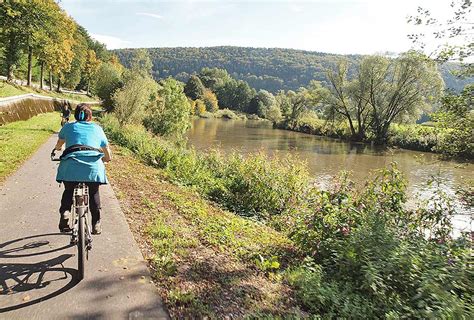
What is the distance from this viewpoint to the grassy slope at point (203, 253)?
4168mm

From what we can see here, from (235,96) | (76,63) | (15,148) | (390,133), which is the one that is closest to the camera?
(15,148)

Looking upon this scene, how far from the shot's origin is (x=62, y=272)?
4398mm

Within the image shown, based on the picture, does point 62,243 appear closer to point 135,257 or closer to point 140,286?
point 135,257

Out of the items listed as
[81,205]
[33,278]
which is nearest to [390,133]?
[81,205]

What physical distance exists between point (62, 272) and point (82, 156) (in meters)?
1.55

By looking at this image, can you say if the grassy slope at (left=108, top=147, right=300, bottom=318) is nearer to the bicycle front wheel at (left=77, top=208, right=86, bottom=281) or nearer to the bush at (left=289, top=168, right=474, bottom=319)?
the bush at (left=289, top=168, right=474, bottom=319)

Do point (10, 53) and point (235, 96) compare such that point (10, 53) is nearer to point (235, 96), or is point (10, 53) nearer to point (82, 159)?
point (82, 159)

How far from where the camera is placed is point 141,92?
78.6ft

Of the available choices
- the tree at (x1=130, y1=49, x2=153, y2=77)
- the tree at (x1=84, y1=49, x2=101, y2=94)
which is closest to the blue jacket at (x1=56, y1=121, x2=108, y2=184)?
the tree at (x1=130, y1=49, x2=153, y2=77)

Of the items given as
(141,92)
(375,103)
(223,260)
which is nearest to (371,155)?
(375,103)

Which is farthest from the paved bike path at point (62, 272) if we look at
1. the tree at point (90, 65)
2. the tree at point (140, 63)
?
the tree at point (90, 65)

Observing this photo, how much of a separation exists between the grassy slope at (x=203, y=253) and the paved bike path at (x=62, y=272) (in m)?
0.27

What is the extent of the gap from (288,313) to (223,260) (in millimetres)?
1680

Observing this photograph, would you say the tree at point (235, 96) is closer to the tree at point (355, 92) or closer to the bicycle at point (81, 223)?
the tree at point (355, 92)
